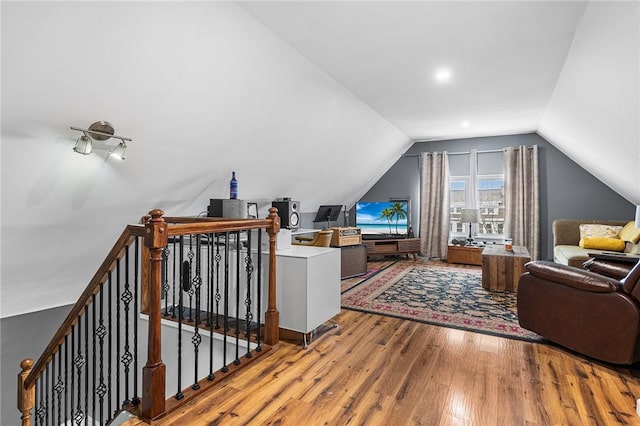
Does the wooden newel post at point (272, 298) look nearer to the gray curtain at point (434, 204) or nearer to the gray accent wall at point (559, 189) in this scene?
the gray curtain at point (434, 204)

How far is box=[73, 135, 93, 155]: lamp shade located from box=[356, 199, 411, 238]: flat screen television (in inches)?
204

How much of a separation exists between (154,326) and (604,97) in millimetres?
3811

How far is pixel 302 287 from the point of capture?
264 centimetres

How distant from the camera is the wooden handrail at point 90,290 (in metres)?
1.91

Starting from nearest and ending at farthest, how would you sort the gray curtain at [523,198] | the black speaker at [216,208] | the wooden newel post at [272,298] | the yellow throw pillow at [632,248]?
1. the wooden newel post at [272,298]
2. the black speaker at [216,208]
3. the yellow throw pillow at [632,248]
4. the gray curtain at [523,198]

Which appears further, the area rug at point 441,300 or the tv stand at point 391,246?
the tv stand at point 391,246

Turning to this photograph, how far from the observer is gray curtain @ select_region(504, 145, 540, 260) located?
595 cm

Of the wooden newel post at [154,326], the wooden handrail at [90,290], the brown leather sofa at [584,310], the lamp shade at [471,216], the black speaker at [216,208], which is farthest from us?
the lamp shade at [471,216]

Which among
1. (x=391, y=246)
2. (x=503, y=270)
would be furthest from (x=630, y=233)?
(x=391, y=246)

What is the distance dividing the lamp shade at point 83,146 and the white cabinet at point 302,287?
149cm

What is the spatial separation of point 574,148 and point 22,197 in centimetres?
644

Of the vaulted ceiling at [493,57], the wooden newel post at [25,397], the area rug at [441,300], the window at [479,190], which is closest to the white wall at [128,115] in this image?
the vaulted ceiling at [493,57]

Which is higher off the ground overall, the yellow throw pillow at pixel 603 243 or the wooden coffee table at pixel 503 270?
the yellow throw pillow at pixel 603 243

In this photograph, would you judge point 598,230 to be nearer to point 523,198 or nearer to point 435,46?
point 523,198
